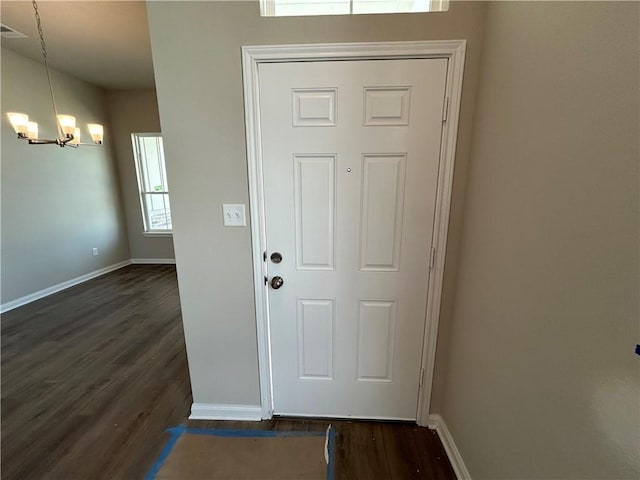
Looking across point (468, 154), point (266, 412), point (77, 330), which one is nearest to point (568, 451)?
point (468, 154)

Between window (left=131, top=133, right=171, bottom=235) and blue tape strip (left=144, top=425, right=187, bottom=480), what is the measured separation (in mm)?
4075

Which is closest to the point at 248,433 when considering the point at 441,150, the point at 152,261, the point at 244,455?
the point at 244,455

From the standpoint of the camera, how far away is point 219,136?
1307 mm

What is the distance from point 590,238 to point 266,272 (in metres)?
1.28

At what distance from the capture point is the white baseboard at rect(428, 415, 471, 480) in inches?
51.0

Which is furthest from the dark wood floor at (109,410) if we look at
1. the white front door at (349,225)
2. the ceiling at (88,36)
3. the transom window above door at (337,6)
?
the ceiling at (88,36)

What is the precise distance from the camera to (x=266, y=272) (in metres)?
1.46

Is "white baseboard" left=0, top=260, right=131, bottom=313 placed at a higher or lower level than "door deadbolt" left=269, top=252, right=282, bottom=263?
lower

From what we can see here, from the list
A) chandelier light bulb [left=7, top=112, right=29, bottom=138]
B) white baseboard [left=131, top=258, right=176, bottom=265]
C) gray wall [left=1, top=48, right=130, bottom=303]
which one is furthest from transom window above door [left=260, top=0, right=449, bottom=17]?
white baseboard [left=131, top=258, right=176, bottom=265]

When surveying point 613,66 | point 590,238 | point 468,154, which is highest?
point 613,66

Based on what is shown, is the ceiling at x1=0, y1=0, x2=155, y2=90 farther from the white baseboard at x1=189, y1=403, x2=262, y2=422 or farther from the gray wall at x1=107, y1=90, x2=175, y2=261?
the white baseboard at x1=189, y1=403, x2=262, y2=422

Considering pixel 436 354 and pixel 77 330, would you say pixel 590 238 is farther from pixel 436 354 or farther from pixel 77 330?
pixel 77 330

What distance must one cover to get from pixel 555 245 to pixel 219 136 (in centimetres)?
142

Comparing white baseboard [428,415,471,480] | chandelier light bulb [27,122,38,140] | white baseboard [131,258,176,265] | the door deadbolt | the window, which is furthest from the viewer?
white baseboard [131,258,176,265]
